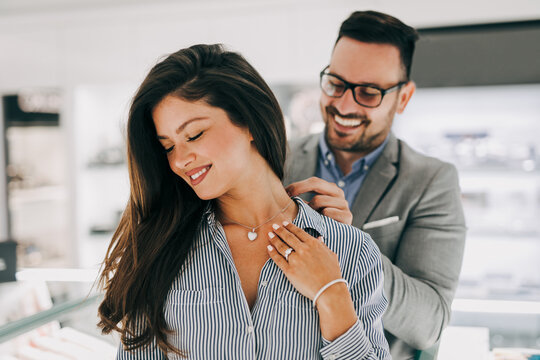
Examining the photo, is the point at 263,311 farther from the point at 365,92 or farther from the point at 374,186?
the point at 365,92

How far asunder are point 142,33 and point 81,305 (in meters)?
2.67

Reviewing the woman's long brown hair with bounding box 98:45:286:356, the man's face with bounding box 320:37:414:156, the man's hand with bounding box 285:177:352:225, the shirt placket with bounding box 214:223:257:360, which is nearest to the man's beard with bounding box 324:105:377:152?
the man's face with bounding box 320:37:414:156

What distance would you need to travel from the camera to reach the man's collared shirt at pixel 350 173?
1.70 metres

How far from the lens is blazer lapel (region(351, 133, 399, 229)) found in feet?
5.27

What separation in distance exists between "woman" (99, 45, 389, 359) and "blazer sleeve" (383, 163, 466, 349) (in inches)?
10.2

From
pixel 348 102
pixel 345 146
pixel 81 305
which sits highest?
pixel 348 102

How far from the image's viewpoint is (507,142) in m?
3.16

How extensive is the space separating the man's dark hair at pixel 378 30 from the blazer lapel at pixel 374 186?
31 centimetres

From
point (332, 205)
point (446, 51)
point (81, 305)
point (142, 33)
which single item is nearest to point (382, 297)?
point (332, 205)

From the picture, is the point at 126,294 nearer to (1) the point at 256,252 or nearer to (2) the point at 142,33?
(1) the point at 256,252

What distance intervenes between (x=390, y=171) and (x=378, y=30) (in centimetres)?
45

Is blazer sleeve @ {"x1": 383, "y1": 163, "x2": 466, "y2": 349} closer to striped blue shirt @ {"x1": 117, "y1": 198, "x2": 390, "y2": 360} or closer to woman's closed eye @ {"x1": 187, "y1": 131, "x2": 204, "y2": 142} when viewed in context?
striped blue shirt @ {"x1": 117, "y1": 198, "x2": 390, "y2": 360}

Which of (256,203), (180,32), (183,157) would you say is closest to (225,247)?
(256,203)

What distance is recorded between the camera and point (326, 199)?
1309 mm
